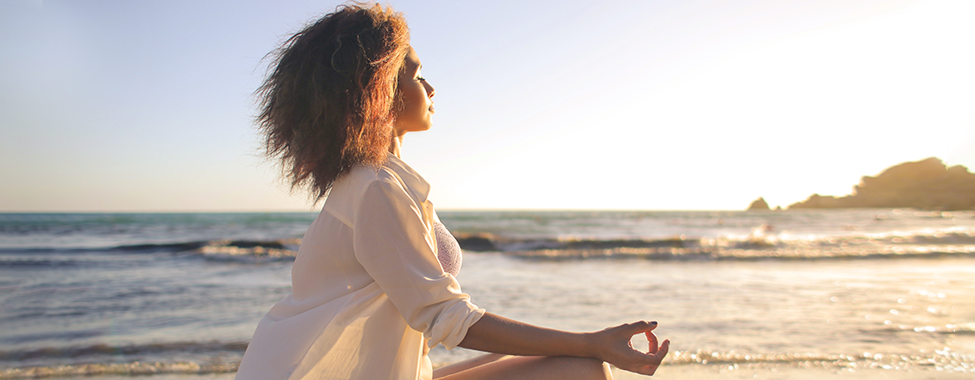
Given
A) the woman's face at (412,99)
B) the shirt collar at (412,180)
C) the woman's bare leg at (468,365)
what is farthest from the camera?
the woman's bare leg at (468,365)

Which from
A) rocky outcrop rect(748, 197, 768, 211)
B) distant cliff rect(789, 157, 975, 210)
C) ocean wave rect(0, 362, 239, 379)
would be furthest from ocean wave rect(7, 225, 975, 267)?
rocky outcrop rect(748, 197, 768, 211)

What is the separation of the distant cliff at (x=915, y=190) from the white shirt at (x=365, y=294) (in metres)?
57.5

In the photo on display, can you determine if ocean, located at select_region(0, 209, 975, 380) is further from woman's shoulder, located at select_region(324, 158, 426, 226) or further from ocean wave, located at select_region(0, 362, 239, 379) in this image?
woman's shoulder, located at select_region(324, 158, 426, 226)

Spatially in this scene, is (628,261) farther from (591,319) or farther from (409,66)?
(409,66)

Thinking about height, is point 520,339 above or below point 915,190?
below

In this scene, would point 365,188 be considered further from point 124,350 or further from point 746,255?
point 746,255

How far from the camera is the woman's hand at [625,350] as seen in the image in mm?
1172

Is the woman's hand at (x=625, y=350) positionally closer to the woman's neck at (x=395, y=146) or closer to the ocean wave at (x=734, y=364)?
the woman's neck at (x=395, y=146)

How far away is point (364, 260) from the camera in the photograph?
1039 mm

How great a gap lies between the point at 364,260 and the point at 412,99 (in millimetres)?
471

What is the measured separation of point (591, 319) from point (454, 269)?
4164 mm

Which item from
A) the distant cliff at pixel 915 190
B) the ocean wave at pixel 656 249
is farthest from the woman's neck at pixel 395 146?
the distant cliff at pixel 915 190

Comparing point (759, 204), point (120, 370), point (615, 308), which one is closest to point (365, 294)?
point (120, 370)

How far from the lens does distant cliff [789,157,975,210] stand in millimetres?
43812
